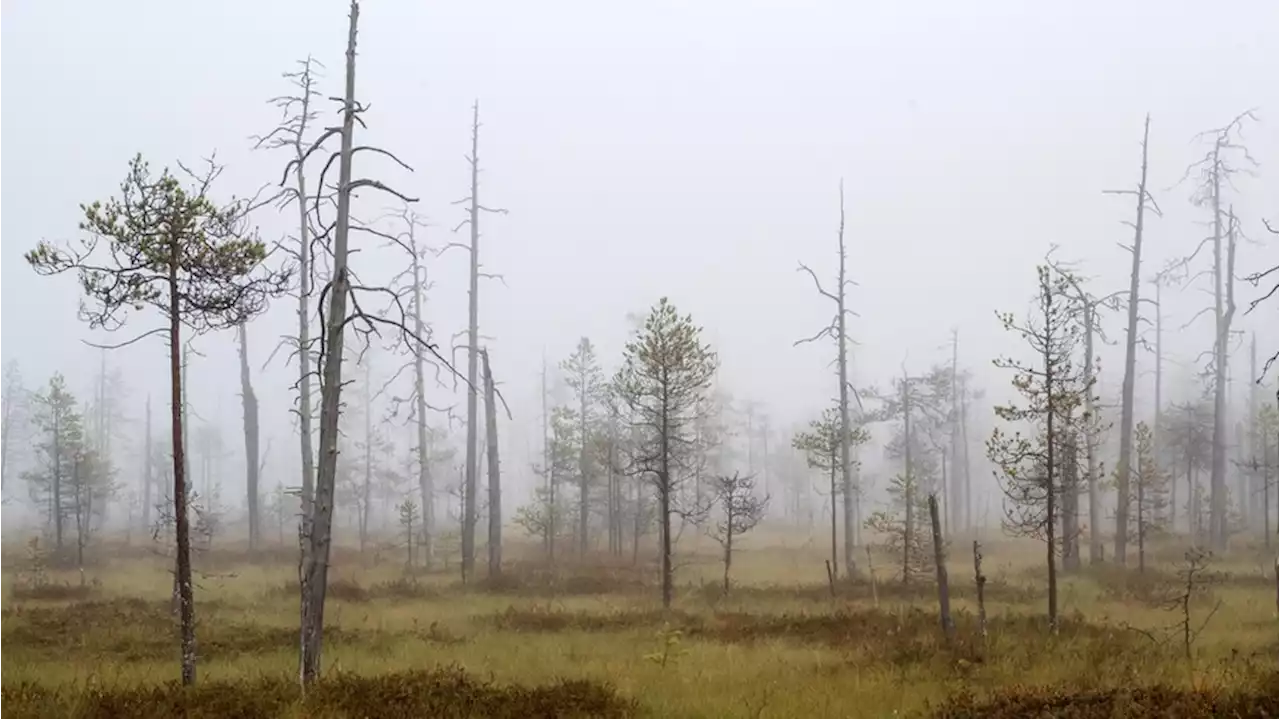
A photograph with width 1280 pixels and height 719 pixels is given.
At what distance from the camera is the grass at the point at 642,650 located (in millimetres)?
8984

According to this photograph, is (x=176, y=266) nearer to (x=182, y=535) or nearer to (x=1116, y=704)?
(x=182, y=535)

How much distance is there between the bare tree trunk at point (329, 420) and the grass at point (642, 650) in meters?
0.72

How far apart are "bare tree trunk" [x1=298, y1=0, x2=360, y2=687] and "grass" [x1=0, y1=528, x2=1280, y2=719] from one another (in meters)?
0.72

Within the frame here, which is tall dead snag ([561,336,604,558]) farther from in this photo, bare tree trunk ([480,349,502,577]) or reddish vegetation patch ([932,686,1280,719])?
reddish vegetation patch ([932,686,1280,719])

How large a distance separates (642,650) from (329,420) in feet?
24.2

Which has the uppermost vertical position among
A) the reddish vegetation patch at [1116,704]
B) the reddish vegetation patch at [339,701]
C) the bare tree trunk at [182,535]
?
the bare tree trunk at [182,535]

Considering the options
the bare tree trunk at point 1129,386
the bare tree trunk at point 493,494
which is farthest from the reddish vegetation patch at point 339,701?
the bare tree trunk at point 1129,386

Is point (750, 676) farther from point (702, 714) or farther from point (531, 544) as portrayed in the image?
point (531, 544)

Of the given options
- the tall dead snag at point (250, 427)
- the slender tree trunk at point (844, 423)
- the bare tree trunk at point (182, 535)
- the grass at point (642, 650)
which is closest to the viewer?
the grass at point (642, 650)

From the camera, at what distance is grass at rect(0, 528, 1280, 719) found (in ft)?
29.5

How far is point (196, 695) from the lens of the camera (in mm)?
9078

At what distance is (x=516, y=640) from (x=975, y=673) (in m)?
8.60

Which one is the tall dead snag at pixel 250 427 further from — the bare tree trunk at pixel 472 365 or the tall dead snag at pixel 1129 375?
the tall dead snag at pixel 1129 375

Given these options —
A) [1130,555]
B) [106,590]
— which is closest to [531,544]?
[106,590]
